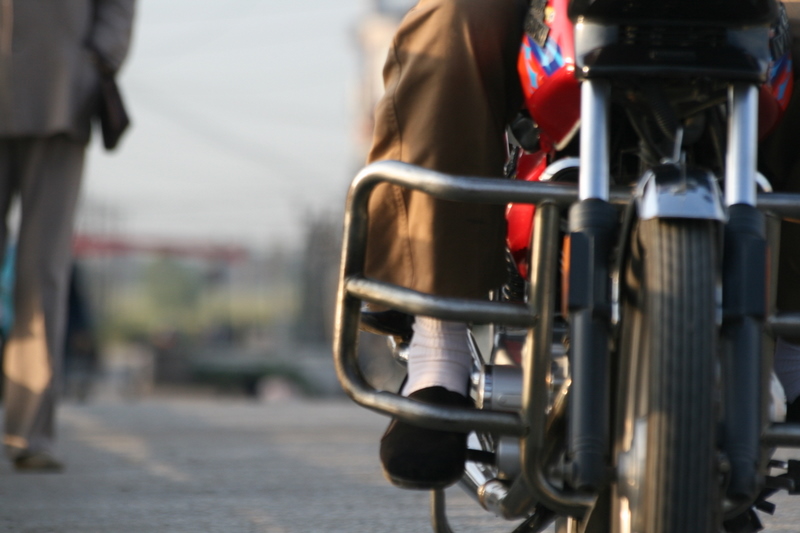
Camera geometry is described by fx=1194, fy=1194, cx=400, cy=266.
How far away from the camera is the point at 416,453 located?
1.97 meters

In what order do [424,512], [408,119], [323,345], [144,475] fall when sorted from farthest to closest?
[323,345], [144,475], [424,512], [408,119]

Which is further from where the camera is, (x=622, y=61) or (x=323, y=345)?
(x=323, y=345)

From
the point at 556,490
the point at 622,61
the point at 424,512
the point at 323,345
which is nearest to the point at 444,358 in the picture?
the point at 556,490

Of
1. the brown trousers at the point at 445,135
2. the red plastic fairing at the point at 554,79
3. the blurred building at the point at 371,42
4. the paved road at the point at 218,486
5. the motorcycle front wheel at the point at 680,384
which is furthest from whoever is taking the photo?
the blurred building at the point at 371,42

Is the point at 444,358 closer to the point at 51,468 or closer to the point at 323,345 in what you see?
the point at 51,468

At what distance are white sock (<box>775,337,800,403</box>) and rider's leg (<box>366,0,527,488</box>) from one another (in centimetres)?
56

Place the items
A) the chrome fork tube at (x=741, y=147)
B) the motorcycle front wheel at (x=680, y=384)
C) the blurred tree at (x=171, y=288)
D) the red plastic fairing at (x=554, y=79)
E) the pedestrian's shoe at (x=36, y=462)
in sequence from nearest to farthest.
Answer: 1. the motorcycle front wheel at (x=680, y=384)
2. the chrome fork tube at (x=741, y=147)
3. the red plastic fairing at (x=554, y=79)
4. the pedestrian's shoe at (x=36, y=462)
5. the blurred tree at (x=171, y=288)

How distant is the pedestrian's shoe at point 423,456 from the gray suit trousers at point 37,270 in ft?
7.81

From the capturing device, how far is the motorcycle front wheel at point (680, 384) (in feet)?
4.97

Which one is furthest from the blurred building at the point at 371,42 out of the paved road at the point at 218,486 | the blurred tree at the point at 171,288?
the paved road at the point at 218,486

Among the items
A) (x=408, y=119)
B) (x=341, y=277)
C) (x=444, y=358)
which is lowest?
(x=444, y=358)

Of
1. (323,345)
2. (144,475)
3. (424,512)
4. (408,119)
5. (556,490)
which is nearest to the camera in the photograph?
(556,490)

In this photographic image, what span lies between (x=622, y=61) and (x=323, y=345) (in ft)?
144

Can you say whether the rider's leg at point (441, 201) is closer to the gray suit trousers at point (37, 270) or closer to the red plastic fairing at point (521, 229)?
the red plastic fairing at point (521, 229)
